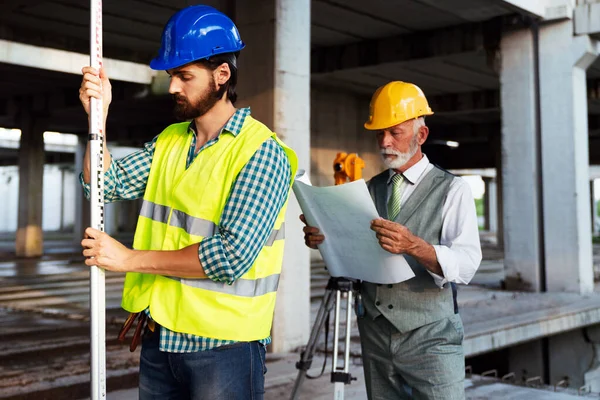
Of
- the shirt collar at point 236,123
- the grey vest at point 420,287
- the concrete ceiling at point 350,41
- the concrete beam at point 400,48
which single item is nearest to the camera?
the shirt collar at point 236,123

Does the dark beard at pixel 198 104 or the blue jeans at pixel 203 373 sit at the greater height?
the dark beard at pixel 198 104

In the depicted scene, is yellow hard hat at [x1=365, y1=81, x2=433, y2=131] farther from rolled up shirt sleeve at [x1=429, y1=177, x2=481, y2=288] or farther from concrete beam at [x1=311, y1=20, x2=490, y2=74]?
concrete beam at [x1=311, y1=20, x2=490, y2=74]

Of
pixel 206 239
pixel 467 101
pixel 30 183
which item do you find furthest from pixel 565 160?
pixel 30 183

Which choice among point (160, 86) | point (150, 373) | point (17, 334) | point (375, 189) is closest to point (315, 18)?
point (160, 86)

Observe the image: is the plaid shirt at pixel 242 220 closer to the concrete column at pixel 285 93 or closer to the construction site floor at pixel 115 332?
the construction site floor at pixel 115 332

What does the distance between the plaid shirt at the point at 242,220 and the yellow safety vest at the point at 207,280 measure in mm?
27

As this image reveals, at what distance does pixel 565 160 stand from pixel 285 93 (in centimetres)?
717

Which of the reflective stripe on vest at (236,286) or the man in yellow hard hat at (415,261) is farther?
the man in yellow hard hat at (415,261)

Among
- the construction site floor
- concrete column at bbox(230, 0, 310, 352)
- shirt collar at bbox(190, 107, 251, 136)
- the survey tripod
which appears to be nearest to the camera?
shirt collar at bbox(190, 107, 251, 136)

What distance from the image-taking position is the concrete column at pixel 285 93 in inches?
269

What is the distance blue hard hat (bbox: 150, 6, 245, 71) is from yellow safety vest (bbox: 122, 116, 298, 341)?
0.82 ft

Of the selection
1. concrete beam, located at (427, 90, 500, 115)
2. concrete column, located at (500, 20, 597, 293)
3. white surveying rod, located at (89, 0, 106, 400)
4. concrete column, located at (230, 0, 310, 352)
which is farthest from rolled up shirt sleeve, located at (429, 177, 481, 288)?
concrete beam, located at (427, 90, 500, 115)

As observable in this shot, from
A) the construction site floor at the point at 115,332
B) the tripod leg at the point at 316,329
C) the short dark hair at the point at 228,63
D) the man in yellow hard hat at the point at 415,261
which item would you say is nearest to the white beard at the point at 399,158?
the man in yellow hard hat at the point at 415,261

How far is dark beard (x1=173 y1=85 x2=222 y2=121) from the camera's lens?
2.06 meters
